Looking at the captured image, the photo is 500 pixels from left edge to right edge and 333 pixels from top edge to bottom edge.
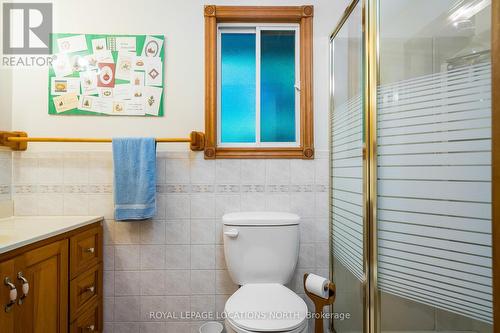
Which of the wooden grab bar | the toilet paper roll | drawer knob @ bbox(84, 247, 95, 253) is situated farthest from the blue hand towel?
the toilet paper roll

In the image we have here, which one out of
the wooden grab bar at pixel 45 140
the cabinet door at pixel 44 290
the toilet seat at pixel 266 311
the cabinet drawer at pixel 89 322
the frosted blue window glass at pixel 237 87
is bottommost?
the cabinet drawer at pixel 89 322

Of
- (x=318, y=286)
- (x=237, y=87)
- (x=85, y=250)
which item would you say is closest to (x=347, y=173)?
(x=318, y=286)

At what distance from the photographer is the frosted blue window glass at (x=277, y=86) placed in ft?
5.73

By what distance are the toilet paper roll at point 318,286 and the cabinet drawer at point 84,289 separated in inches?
43.8

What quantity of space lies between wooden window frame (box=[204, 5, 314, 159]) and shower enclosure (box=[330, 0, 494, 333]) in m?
0.32

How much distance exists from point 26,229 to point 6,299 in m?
0.40

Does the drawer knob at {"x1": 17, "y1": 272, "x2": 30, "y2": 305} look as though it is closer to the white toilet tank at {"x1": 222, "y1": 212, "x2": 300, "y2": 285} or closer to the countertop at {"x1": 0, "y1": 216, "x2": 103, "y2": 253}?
the countertop at {"x1": 0, "y1": 216, "x2": 103, "y2": 253}

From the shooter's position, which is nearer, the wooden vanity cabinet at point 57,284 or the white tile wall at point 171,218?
the wooden vanity cabinet at point 57,284

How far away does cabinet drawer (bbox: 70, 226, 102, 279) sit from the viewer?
1.30 m

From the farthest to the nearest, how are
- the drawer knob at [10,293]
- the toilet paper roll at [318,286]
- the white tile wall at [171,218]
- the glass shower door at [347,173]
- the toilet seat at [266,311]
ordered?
the white tile wall at [171,218] < the toilet paper roll at [318,286] < the glass shower door at [347,173] < the toilet seat at [266,311] < the drawer knob at [10,293]

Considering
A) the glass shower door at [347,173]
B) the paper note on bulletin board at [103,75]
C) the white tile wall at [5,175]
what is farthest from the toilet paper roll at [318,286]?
the white tile wall at [5,175]

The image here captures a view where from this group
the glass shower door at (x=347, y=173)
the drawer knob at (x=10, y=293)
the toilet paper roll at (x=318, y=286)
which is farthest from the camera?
the toilet paper roll at (x=318, y=286)

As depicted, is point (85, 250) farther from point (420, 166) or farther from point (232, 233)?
point (420, 166)

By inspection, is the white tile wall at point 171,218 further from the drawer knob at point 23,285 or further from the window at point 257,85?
the drawer knob at point 23,285
